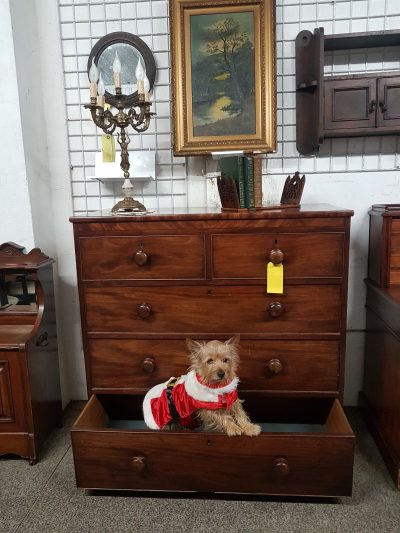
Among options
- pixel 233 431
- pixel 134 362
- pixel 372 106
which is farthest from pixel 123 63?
pixel 233 431

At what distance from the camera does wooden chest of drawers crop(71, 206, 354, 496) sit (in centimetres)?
138

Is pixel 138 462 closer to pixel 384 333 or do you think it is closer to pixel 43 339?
pixel 43 339

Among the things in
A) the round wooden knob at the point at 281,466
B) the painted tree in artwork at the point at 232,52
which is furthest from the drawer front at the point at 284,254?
the painted tree in artwork at the point at 232,52

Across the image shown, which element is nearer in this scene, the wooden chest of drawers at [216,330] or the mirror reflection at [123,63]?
the wooden chest of drawers at [216,330]

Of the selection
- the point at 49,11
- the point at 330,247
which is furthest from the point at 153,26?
the point at 330,247

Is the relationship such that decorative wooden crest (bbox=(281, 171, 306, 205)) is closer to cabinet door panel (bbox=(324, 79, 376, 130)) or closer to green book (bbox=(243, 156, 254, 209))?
green book (bbox=(243, 156, 254, 209))

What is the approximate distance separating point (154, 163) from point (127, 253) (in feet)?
2.07

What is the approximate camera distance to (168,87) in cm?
192

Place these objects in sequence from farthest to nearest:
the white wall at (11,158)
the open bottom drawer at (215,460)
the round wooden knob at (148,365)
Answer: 1. the white wall at (11,158)
2. the round wooden knob at (148,365)
3. the open bottom drawer at (215,460)

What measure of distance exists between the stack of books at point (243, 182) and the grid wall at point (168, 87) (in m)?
0.47

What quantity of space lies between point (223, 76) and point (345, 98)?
57cm

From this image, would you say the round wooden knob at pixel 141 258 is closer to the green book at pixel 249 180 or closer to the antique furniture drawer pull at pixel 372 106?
the green book at pixel 249 180

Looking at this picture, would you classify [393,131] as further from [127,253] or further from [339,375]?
[127,253]

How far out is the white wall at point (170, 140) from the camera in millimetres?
1827
